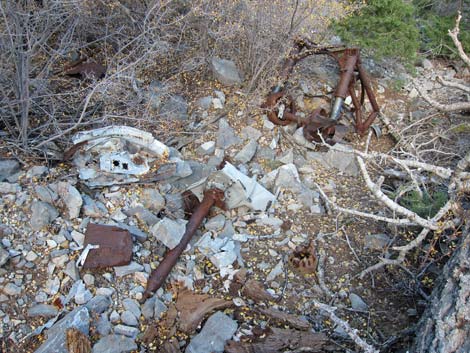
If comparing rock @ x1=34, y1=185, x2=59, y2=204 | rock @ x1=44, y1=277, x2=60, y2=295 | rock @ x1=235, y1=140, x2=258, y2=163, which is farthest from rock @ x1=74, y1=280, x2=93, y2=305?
rock @ x1=235, y1=140, x2=258, y2=163

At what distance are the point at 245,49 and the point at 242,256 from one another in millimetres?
2383

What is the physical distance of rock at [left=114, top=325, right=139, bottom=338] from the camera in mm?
2703

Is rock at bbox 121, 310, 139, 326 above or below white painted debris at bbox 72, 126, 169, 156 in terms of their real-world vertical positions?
below

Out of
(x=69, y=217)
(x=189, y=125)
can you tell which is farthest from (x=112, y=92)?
(x=69, y=217)

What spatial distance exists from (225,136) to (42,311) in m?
2.22

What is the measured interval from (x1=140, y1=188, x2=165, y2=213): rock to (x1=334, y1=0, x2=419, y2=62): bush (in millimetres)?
3011

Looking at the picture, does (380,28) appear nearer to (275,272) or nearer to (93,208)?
(275,272)

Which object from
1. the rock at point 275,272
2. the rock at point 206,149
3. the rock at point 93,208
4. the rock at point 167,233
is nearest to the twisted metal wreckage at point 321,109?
the rock at point 206,149

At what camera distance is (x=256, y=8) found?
4500 mm

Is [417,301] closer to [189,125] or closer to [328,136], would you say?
[328,136]

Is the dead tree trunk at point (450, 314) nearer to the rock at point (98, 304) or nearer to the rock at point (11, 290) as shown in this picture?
the rock at point (98, 304)

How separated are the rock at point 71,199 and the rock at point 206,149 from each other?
4.13 feet

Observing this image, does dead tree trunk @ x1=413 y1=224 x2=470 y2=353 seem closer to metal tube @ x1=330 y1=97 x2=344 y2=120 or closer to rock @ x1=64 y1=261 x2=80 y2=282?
rock @ x1=64 y1=261 x2=80 y2=282

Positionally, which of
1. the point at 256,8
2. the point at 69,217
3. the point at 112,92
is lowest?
the point at 69,217
